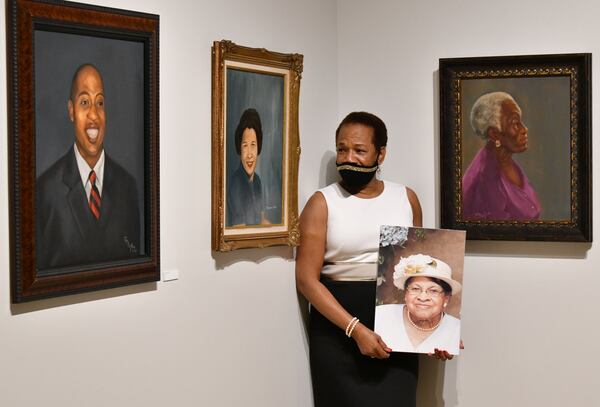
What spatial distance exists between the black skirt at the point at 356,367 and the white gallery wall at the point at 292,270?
150mm

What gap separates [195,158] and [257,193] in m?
0.36

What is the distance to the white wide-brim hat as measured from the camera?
125 inches

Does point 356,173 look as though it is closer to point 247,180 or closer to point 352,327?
point 247,180

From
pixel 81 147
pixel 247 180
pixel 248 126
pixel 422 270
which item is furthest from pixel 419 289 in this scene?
pixel 81 147

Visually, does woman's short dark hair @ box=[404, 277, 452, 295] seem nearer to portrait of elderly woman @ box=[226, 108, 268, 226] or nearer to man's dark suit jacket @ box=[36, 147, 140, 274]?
portrait of elderly woman @ box=[226, 108, 268, 226]

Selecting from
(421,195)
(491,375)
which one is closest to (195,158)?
(421,195)

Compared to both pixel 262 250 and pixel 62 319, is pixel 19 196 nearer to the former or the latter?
pixel 62 319

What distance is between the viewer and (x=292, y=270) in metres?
3.39

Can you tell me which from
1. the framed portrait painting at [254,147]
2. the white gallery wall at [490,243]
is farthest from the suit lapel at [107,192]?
the white gallery wall at [490,243]

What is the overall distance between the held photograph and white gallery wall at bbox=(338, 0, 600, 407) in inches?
16.2

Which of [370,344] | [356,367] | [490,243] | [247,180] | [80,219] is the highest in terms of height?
[247,180]

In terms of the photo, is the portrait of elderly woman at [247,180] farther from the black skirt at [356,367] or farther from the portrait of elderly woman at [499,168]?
the portrait of elderly woman at [499,168]

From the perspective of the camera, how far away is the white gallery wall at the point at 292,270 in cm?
262

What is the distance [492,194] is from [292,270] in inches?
34.8
